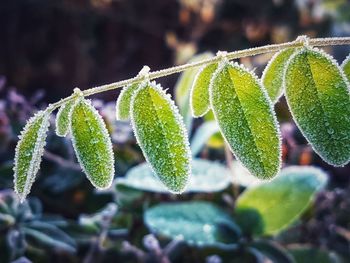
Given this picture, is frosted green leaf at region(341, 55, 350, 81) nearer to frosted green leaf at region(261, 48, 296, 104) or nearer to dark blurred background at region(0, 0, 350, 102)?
frosted green leaf at region(261, 48, 296, 104)

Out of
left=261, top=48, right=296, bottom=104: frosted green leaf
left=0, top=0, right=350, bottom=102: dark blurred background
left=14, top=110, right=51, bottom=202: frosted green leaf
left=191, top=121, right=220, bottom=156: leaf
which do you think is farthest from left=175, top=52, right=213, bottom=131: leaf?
left=0, top=0, right=350, bottom=102: dark blurred background

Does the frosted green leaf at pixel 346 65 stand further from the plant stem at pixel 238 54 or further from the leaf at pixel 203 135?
the leaf at pixel 203 135

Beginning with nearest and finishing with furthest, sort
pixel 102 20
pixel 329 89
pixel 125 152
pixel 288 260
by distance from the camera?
pixel 329 89 → pixel 288 260 → pixel 125 152 → pixel 102 20

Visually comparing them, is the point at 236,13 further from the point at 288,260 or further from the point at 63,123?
the point at 63,123

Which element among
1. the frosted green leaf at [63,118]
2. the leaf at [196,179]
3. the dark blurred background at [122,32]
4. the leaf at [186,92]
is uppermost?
the dark blurred background at [122,32]

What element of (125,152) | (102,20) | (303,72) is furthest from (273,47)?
(102,20)

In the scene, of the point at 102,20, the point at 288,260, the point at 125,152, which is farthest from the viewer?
the point at 102,20

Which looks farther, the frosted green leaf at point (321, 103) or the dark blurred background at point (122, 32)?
the dark blurred background at point (122, 32)

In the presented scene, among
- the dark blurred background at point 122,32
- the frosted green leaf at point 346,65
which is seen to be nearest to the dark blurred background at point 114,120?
the dark blurred background at point 122,32
